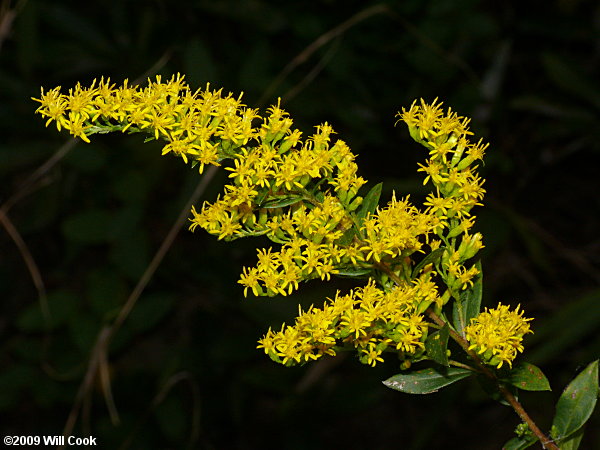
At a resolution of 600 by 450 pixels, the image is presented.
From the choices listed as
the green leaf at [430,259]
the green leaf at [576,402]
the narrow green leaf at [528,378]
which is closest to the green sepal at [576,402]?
the green leaf at [576,402]

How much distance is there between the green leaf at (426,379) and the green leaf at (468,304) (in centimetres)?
8

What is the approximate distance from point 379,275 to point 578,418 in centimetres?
43

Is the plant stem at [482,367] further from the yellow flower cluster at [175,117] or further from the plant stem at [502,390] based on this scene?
the yellow flower cluster at [175,117]

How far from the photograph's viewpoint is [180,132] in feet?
3.93

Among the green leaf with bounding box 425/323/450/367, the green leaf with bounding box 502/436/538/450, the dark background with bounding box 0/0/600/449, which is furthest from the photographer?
the dark background with bounding box 0/0/600/449

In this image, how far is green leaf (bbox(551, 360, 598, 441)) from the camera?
1.29 meters

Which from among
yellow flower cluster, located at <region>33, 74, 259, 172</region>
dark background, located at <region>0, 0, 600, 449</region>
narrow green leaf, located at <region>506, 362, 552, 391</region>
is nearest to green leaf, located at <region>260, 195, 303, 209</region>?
yellow flower cluster, located at <region>33, 74, 259, 172</region>

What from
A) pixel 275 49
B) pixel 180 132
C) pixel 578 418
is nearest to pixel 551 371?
pixel 275 49

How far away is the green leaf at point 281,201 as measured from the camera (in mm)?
1243

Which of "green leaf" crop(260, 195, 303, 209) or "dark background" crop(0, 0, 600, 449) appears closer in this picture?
"green leaf" crop(260, 195, 303, 209)

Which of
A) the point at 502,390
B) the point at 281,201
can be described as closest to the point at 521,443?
the point at 502,390

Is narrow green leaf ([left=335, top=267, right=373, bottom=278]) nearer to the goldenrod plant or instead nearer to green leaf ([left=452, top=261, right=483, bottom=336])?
the goldenrod plant

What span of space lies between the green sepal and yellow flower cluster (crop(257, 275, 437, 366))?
29 cm

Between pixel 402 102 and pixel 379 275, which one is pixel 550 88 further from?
pixel 379 275
